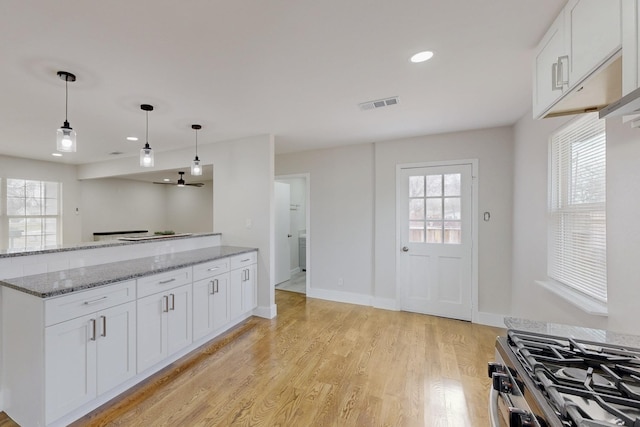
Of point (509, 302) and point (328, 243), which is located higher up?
point (328, 243)

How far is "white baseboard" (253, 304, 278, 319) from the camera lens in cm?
363

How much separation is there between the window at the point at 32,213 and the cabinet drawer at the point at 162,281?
4524 millimetres

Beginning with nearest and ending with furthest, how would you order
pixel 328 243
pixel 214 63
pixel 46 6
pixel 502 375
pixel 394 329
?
pixel 502 375, pixel 46 6, pixel 214 63, pixel 394 329, pixel 328 243

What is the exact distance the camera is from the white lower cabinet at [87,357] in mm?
1658

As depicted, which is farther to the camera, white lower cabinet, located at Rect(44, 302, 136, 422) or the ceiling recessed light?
the ceiling recessed light

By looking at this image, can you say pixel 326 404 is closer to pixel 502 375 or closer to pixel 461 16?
pixel 502 375

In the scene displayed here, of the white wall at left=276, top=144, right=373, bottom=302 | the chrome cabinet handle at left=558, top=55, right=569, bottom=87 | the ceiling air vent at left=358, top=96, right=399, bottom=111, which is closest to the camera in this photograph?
the chrome cabinet handle at left=558, top=55, right=569, bottom=87

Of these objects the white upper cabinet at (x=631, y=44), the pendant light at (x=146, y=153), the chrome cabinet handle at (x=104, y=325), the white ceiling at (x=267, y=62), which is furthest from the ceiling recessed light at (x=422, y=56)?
the chrome cabinet handle at (x=104, y=325)

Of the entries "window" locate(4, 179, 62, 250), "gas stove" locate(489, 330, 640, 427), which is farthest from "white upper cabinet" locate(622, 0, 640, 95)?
"window" locate(4, 179, 62, 250)

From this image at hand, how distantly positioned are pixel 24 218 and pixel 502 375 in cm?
760

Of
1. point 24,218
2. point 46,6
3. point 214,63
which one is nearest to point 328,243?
point 214,63

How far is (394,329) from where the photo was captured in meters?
3.30

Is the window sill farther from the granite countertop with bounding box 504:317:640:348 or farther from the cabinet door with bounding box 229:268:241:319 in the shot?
the cabinet door with bounding box 229:268:241:319

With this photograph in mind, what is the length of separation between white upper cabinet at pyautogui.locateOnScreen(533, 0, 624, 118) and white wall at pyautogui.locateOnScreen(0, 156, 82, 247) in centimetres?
771
